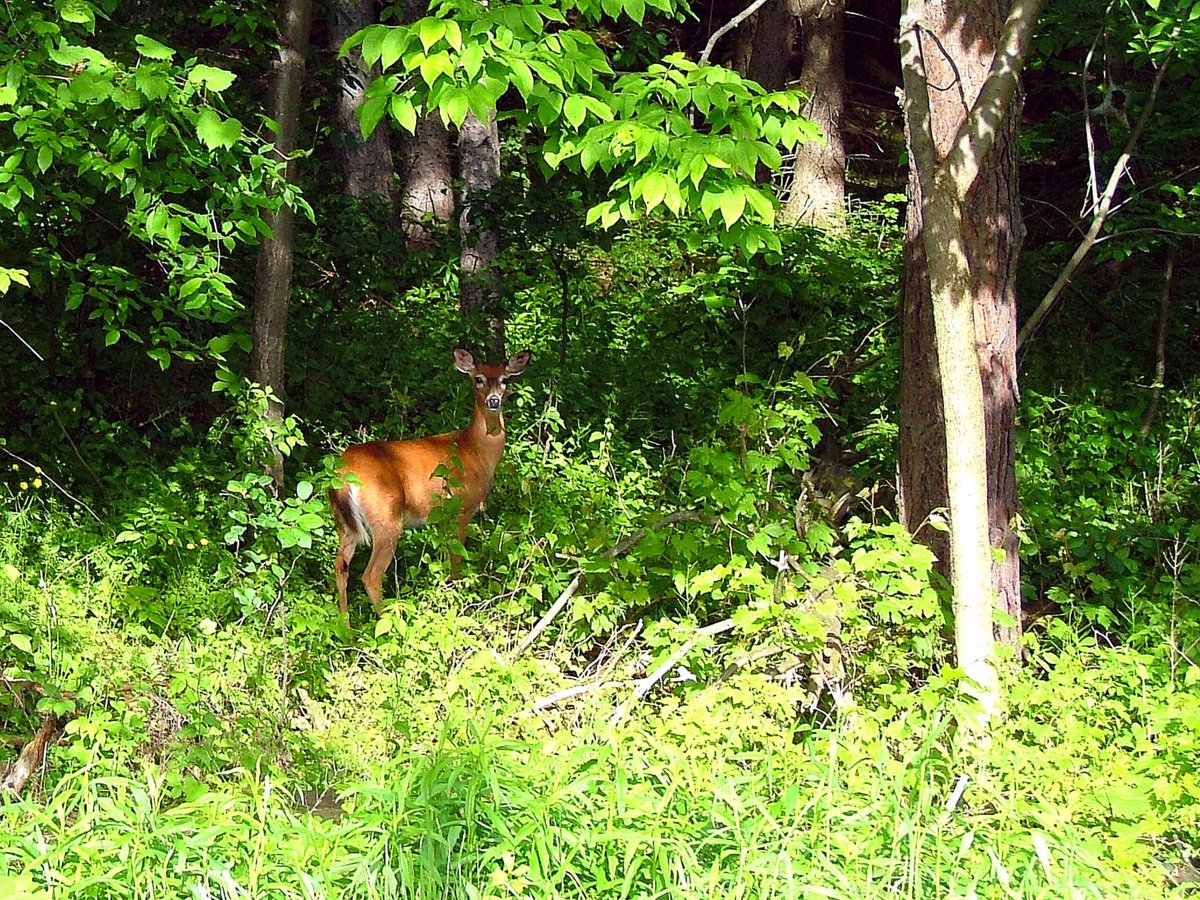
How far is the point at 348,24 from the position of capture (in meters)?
13.0

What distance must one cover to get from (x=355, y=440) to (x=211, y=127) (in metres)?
4.41

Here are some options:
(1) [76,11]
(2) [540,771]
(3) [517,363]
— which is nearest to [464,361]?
(3) [517,363]

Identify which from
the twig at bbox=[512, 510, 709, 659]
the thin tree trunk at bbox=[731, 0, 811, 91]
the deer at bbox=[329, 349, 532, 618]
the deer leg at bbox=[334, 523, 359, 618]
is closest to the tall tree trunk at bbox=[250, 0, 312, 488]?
the deer at bbox=[329, 349, 532, 618]

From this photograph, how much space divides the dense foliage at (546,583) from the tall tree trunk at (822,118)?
3.02 m

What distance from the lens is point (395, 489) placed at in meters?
7.56

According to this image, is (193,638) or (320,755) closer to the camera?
(320,755)

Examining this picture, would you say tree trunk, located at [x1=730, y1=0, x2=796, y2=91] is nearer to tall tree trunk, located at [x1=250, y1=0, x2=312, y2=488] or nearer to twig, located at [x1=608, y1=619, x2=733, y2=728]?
tall tree trunk, located at [x1=250, y1=0, x2=312, y2=488]

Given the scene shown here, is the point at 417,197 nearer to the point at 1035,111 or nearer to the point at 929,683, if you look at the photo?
the point at 1035,111

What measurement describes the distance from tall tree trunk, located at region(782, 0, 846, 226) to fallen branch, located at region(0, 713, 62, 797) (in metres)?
9.45

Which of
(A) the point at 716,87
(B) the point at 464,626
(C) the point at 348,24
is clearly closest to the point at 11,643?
(B) the point at 464,626

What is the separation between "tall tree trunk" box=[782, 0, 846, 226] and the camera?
12.9m

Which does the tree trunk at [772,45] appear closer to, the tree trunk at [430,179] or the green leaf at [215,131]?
the tree trunk at [430,179]

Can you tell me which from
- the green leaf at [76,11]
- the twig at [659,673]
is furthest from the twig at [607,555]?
the green leaf at [76,11]

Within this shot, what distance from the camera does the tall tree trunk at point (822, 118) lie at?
1291cm
